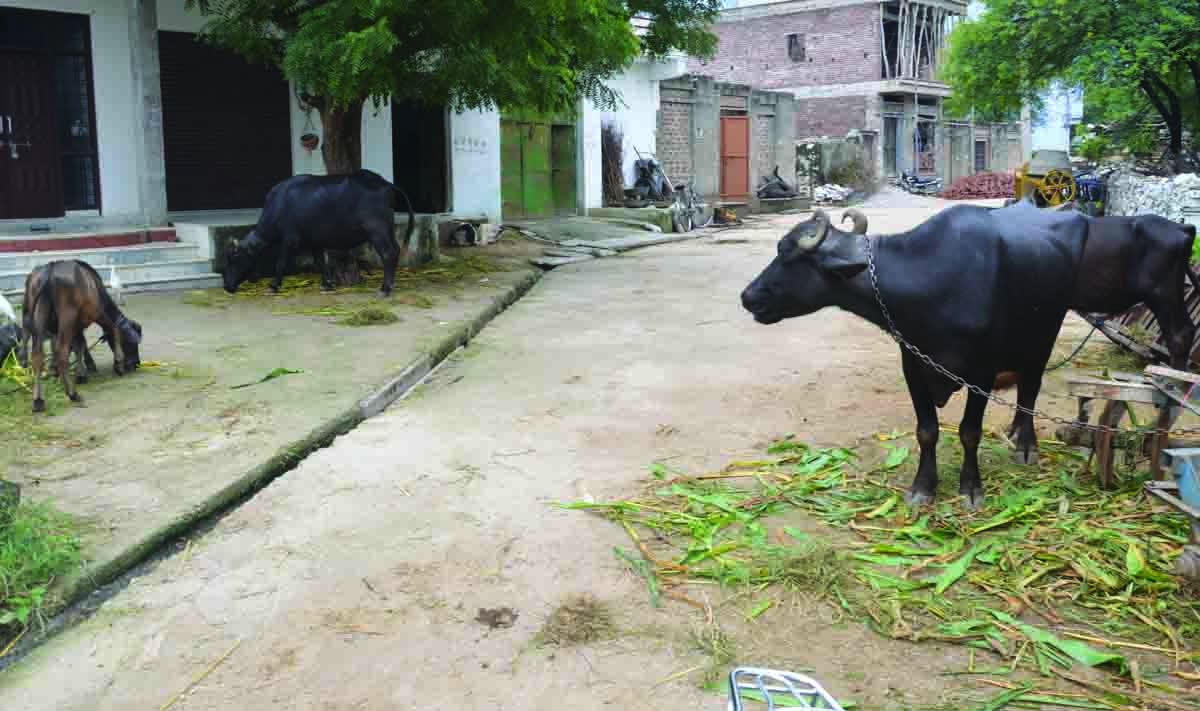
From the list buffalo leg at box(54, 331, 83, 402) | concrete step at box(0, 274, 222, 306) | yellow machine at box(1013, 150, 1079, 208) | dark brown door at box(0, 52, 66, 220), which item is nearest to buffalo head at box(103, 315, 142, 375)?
buffalo leg at box(54, 331, 83, 402)

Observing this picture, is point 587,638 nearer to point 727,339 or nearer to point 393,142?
point 727,339

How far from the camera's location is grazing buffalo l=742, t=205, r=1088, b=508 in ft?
15.4

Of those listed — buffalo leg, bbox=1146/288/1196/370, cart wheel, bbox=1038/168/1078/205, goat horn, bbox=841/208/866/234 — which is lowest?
buffalo leg, bbox=1146/288/1196/370

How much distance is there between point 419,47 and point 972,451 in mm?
7768

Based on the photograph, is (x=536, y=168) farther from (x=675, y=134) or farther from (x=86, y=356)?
(x=86, y=356)

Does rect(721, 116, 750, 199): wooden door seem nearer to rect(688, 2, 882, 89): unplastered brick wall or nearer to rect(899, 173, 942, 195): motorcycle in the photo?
rect(688, 2, 882, 89): unplastered brick wall

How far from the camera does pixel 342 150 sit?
1277 centimetres

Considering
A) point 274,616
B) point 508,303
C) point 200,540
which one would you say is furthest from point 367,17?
point 274,616

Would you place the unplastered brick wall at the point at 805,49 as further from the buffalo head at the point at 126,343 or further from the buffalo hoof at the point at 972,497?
the buffalo hoof at the point at 972,497

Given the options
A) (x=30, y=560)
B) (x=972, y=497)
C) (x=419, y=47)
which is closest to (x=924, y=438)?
(x=972, y=497)

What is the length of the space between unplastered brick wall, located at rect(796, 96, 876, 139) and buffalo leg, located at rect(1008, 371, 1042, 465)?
33849 mm

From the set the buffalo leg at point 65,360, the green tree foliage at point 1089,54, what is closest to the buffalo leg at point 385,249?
the buffalo leg at point 65,360

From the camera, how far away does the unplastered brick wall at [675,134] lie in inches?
984

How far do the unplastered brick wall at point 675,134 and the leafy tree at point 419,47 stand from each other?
12.0 metres
